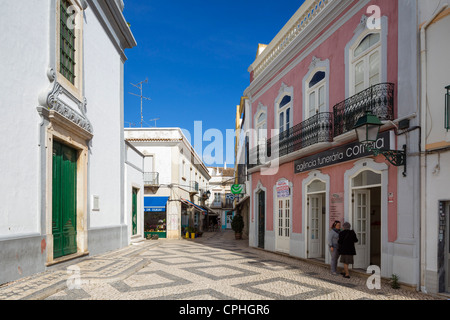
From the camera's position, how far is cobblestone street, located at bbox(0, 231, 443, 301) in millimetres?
6107

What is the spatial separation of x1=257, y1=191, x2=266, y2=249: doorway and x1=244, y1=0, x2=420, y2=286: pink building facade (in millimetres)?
44

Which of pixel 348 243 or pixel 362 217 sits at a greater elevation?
pixel 362 217

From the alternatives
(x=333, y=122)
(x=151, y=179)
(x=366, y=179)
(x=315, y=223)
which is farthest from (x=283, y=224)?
(x=151, y=179)

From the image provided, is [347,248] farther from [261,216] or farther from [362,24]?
[261,216]

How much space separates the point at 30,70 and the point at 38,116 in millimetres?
931

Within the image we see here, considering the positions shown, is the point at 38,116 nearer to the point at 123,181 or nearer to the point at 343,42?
the point at 123,181

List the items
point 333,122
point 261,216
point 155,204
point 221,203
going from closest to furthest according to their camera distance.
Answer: point 333,122 < point 261,216 < point 155,204 < point 221,203

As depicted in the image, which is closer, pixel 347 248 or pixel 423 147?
pixel 423 147

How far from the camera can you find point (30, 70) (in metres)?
7.00

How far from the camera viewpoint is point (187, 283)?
24.2 ft

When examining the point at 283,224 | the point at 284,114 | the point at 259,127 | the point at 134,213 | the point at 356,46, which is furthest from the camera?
the point at 259,127

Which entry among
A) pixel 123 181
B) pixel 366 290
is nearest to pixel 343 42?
pixel 366 290

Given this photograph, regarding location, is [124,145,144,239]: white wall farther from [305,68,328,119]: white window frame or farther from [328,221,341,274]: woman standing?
[328,221,341,274]: woman standing

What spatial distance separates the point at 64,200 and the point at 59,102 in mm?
2452
